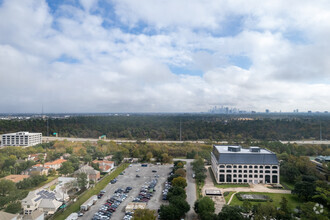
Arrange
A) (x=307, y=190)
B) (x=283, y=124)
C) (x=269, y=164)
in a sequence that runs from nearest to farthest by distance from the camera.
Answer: (x=307, y=190), (x=269, y=164), (x=283, y=124)

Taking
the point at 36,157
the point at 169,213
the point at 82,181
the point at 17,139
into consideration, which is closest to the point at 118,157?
the point at 82,181

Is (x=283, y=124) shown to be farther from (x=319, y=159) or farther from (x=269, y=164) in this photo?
(x=269, y=164)

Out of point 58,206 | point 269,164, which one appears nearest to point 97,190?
point 58,206

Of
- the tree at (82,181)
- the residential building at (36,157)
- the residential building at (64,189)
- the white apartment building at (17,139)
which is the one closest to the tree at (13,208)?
the residential building at (64,189)

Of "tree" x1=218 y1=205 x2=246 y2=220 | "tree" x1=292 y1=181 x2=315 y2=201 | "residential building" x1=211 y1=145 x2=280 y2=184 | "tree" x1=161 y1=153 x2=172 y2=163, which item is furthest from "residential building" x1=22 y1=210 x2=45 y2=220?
"tree" x1=292 y1=181 x2=315 y2=201

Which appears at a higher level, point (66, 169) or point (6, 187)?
point (6, 187)

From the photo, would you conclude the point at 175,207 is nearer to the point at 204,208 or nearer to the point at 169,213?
the point at 169,213

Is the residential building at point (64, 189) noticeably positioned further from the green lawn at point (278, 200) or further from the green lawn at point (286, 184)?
the green lawn at point (286, 184)
